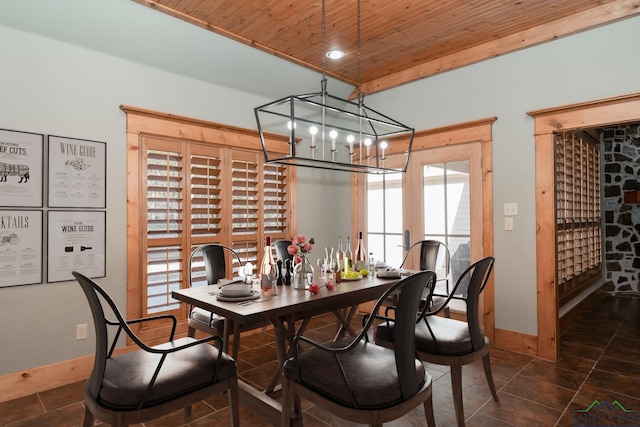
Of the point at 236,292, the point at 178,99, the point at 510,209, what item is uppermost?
the point at 178,99

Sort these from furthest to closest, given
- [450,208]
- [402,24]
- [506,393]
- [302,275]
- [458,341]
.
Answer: [450,208] < [402,24] < [506,393] < [302,275] < [458,341]

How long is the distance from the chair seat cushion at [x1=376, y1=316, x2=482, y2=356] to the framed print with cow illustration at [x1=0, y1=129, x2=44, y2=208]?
268 cm

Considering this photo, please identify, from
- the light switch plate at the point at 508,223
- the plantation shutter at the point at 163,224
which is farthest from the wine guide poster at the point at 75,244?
Answer: the light switch plate at the point at 508,223

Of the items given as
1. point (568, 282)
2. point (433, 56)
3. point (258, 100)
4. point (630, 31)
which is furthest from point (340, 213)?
point (630, 31)

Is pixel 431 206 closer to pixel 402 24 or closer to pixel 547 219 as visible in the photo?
pixel 547 219

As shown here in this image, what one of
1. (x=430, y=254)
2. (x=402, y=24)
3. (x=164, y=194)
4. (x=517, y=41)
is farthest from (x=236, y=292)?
(x=517, y=41)

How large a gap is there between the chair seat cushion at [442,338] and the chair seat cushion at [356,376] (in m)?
0.38

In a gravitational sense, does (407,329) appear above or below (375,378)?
above

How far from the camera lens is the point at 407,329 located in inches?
64.3

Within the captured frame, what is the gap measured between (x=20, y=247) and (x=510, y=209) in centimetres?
404

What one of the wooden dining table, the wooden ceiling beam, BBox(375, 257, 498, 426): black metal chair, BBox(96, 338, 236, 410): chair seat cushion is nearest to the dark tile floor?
the wooden dining table

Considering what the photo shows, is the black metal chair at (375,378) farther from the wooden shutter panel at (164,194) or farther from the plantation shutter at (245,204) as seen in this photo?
the plantation shutter at (245,204)

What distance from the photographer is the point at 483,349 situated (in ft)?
7.68

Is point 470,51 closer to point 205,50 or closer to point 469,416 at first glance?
point 205,50
